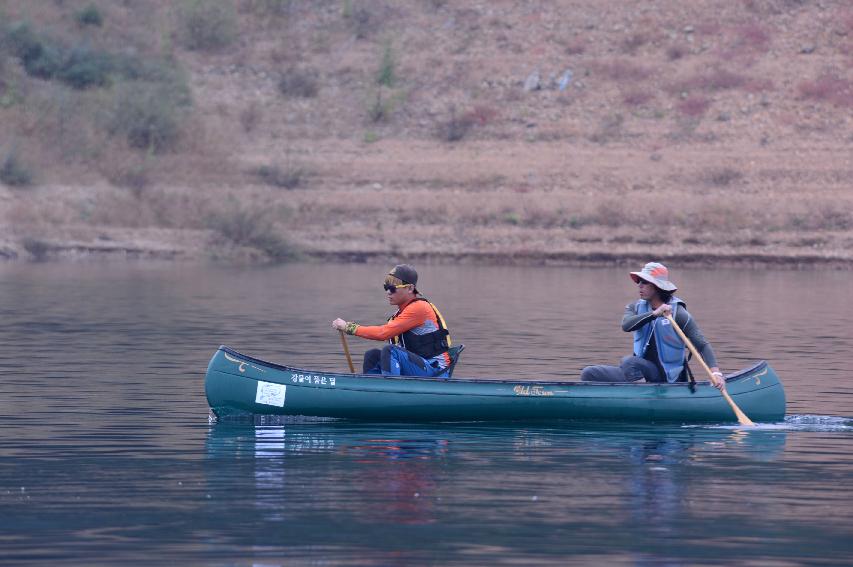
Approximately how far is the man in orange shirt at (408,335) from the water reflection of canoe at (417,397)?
456mm

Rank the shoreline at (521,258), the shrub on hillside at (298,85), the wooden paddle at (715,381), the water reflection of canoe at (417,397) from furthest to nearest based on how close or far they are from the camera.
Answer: the shrub on hillside at (298,85) → the shoreline at (521,258) → the wooden paddle at (715,381) → the water reflection of canoe at (417,397)

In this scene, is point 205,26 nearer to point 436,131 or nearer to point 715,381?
point 436,131

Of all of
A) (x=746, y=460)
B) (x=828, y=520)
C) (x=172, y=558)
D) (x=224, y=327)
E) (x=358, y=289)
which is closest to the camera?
(x=172, y=558)

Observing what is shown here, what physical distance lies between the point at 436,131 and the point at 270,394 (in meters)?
36.4

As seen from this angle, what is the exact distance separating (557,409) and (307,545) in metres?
5.61

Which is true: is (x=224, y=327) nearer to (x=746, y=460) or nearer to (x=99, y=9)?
(x=746, y=460)

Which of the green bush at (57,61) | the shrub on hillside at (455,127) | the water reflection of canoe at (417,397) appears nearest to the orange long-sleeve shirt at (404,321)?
the water reflection of canoe at (417,397)

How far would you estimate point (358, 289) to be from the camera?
33844 millimetres

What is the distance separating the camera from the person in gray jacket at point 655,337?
15.0 metres

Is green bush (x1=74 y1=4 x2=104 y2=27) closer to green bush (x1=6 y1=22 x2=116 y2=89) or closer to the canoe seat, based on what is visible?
green bush (x1=6 y1=22 x2=116 y2=89)

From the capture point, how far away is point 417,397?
585 inches

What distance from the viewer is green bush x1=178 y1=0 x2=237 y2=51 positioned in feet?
183

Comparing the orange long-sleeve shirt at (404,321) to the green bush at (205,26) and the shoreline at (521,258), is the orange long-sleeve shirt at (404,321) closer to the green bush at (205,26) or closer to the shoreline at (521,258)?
the shoreline at (521,258)

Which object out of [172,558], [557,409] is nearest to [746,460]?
[557,409]
